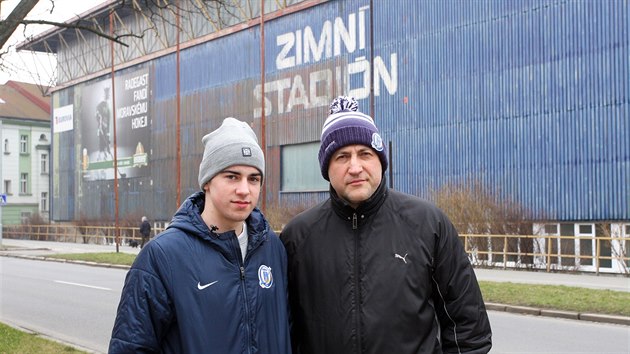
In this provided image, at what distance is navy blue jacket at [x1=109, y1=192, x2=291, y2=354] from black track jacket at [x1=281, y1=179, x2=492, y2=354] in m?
0.18

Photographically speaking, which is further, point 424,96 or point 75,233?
point 75,233

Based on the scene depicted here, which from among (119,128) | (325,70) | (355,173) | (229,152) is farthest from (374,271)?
(119,128)

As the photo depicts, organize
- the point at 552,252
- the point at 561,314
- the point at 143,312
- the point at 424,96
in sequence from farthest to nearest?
1. the point at 424,96
2. the point at 552,252
3. the point at 561,314
4. the point at 143,312

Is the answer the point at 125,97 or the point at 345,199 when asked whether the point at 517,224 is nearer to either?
the point at 345,199

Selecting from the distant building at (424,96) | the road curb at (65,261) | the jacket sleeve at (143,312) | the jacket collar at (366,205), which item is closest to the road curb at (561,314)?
the distant building at (424,96)

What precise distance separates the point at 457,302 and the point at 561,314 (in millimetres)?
10807

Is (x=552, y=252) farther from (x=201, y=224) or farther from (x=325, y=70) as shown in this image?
(x=201, y=224)

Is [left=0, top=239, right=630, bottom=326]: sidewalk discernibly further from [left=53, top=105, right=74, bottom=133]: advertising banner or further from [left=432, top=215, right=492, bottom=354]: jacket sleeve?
[left=53, top=105, right=74, bottom=133]: advertising banner

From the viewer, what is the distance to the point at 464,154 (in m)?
27.2

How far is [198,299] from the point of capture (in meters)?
2.83

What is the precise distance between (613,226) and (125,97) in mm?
35045

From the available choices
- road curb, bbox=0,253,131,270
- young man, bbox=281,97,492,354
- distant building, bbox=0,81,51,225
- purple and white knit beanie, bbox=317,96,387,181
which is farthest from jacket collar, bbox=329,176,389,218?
distant building, bbox=0,81,51,225

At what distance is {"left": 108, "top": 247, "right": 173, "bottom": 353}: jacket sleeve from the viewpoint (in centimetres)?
273

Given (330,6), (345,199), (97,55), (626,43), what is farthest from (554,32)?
(97,55)
